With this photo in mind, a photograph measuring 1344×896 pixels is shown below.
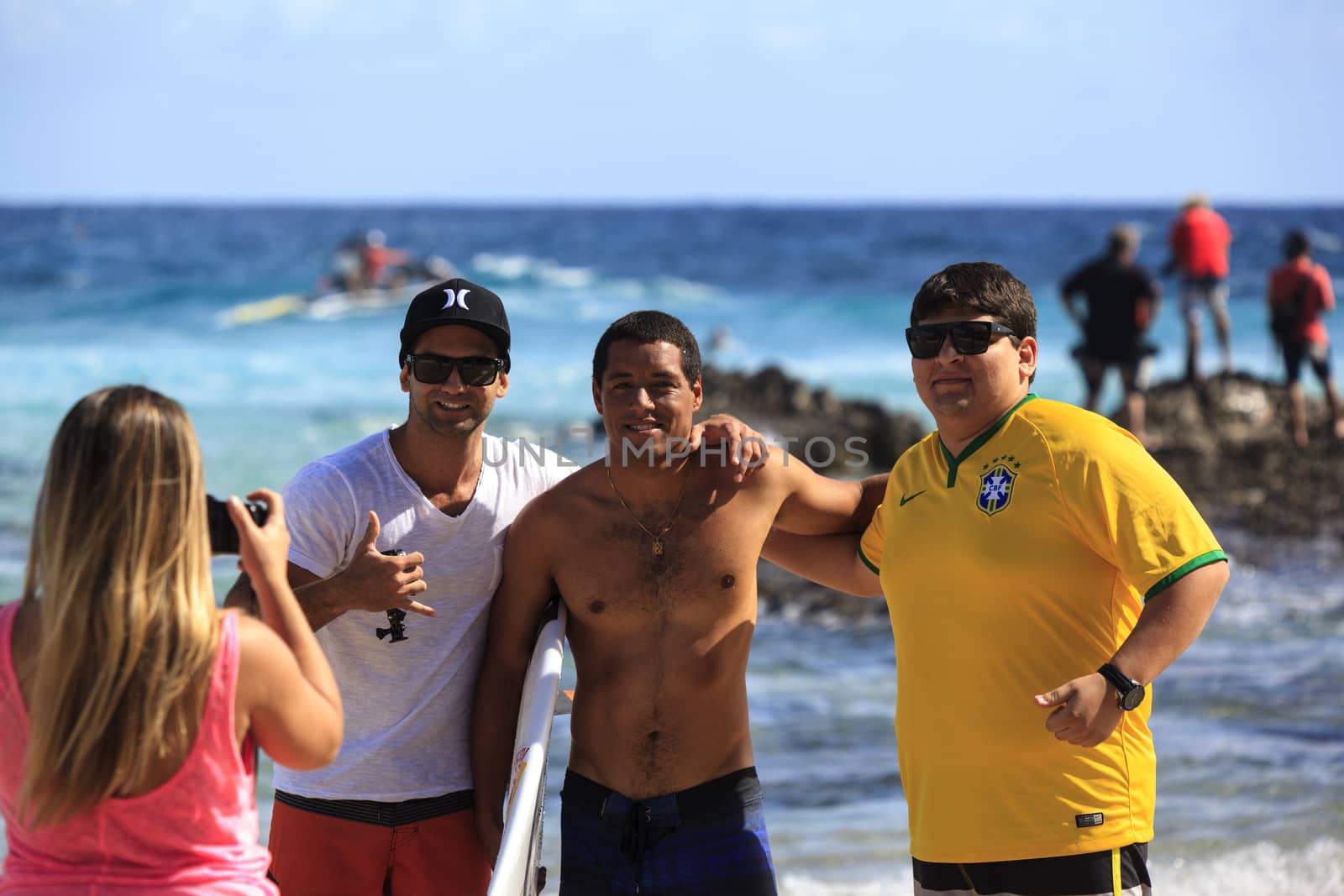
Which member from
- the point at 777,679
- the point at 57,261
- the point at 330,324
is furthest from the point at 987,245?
the point at 777,679

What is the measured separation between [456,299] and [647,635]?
3.15 feet

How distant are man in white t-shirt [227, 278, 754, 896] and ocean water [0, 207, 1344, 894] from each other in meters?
2.68

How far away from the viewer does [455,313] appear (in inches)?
128

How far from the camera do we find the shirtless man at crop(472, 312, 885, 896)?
331cm

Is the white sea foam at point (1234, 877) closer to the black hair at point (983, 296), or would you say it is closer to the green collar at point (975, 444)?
the green collar at point (975, 444)

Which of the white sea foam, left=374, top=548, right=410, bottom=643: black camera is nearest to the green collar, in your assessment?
left=374, top=548, right=410, bottom=643: black camera

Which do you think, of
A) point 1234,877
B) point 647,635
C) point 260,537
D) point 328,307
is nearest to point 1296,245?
point 1234,877

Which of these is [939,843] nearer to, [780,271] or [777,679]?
[777,679]

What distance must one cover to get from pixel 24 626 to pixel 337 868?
1.36m

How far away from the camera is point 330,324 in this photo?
2867cm

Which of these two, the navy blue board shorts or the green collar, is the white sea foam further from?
the green collar

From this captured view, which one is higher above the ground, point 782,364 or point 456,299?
point 782,364

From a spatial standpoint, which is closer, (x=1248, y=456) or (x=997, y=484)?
(x=997, y=484)

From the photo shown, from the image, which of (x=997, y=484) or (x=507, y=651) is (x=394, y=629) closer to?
(x=507, y=651)
